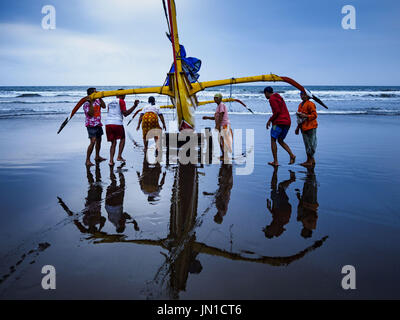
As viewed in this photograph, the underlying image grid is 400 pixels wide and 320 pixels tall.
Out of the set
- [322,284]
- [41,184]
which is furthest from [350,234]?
[41,184]

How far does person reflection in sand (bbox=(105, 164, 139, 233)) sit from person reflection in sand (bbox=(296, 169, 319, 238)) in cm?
222

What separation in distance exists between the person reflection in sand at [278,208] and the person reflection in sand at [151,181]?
6.39 ft

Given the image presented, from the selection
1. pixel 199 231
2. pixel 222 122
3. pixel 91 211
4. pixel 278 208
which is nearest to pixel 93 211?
pixel 91 211

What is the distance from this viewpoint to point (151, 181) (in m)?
5.96

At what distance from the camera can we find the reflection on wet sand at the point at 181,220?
2805mm

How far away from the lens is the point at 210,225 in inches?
149

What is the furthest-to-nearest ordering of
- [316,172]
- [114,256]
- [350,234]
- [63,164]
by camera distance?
[63,164] → [316,172] → [350,234] → [114,256]

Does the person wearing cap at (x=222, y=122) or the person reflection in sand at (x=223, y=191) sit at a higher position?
the person wearing cap at (x=222, y=122)

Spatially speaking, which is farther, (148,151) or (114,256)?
(148,151)

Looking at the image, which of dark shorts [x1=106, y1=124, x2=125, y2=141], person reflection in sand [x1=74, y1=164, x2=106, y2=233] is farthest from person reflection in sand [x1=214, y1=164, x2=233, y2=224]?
dark shorts [x1=106, y1=124, x2=125, y2=141]

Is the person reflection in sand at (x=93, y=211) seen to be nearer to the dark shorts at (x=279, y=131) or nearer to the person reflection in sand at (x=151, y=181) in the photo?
the person reflection in sand at (x=151, y=181)

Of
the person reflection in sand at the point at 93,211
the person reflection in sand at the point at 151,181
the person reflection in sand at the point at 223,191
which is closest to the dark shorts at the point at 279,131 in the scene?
the person reflection in sand at the point at 223,191
